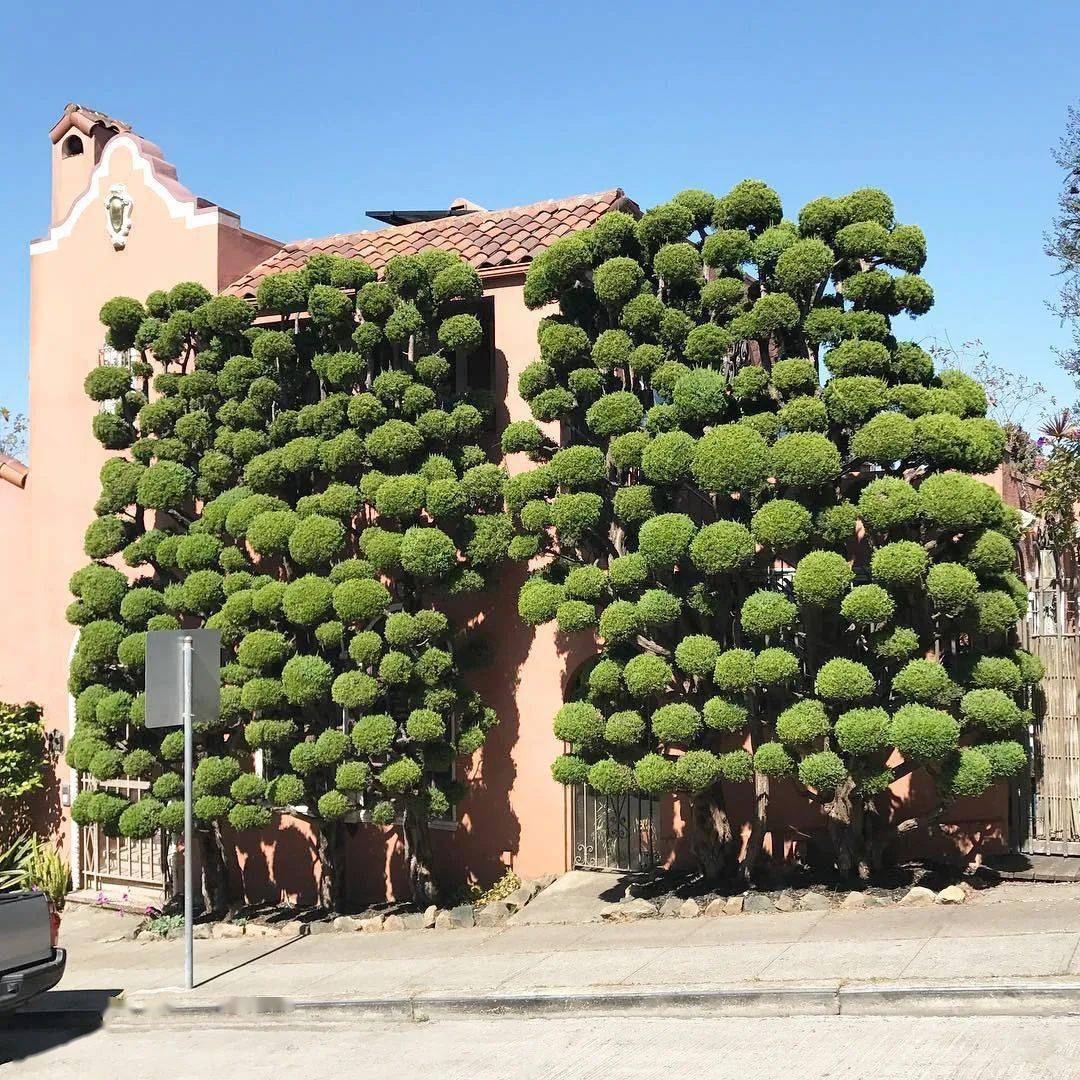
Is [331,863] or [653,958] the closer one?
[653,958]

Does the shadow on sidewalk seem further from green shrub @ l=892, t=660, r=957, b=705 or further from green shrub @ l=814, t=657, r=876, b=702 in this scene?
green shrub @ l=892, t=660, r=957, b=705

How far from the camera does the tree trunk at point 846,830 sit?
33.1ft

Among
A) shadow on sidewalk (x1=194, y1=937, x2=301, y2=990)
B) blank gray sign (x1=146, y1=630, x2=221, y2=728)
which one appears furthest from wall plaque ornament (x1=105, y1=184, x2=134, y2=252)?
shadow on sidewalk (x1=194, y1=937, x2=301, y2=990)

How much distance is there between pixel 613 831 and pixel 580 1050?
4.57m

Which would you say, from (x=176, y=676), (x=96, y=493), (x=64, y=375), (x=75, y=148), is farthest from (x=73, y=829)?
(x=75, y=148)

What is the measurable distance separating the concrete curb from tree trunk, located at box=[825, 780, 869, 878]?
2534 millimetres

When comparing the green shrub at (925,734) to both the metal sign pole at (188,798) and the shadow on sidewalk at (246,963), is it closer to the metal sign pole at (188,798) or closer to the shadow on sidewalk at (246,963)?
the metal sign pole at (188,798)

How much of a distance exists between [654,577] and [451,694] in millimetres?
2184

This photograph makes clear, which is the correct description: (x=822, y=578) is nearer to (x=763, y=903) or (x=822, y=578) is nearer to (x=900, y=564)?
(x=900, y=564)

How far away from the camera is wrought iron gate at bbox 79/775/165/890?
14.5 m

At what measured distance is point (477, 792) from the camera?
1242 centimetres

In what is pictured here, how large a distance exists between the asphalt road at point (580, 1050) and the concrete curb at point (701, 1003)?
97mm

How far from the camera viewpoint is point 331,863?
1250cm

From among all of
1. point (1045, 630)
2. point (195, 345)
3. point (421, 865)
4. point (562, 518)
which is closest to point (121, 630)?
point (195, 345)
